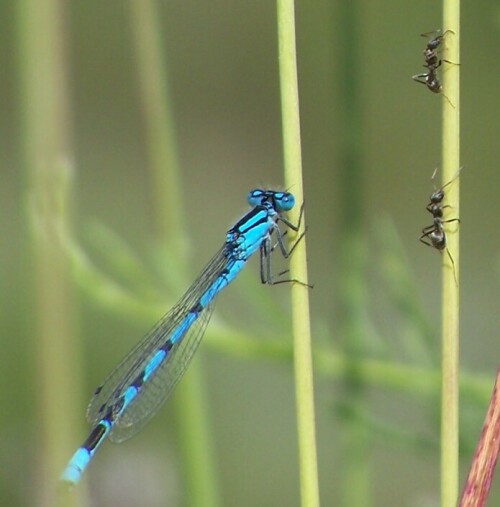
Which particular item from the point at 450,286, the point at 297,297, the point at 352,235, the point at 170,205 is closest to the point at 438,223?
the point at 450,286

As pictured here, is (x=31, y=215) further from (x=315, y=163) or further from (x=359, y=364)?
(x=315, y=163)

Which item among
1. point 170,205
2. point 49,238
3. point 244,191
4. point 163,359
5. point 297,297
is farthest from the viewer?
point 244,191

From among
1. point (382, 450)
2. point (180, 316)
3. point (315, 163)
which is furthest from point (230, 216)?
point (180, 316)

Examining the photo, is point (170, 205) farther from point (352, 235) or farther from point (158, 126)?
point (352, 235)

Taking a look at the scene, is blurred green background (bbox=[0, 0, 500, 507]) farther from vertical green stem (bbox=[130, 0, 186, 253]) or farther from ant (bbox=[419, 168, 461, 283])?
ant (bbox=[419, 168, 461, 283])

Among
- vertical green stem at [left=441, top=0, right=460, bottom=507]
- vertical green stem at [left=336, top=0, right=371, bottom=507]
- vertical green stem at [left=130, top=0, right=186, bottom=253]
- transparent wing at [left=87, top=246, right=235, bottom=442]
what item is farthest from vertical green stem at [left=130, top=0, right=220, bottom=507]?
vertical green stem at [left=441, top=0, right=460, bottom=507]
